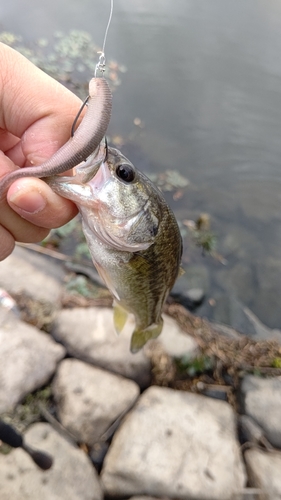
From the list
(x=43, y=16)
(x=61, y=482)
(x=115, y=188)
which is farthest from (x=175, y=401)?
(x=43, y=16)

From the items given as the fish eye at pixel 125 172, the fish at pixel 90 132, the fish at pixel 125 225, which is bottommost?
the fish at pixel 125 225

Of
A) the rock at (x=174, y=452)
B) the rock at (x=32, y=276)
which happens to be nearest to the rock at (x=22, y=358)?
the rock at (x=32, y=276)

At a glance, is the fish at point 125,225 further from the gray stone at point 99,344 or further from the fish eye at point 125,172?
the gray stone at point 99,344

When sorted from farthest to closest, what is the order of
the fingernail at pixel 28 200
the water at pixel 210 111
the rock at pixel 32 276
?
the water at pixel 210 111 < the rock at pixel 32 276 < the fingernail at pixel 28 200

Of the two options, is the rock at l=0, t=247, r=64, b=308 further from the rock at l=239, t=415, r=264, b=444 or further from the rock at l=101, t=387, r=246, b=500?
the rock at l=239, t=415, r=264, b=444

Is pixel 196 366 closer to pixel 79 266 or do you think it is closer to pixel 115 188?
pixel 79 266

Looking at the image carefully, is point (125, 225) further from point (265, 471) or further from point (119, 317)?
point (265, 471)

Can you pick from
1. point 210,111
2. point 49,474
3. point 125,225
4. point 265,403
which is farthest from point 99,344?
point 210,111
